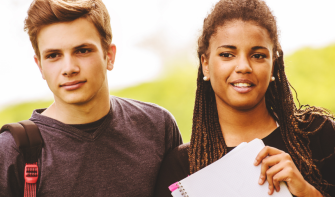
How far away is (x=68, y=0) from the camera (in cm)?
228

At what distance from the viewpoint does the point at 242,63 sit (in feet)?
6.78

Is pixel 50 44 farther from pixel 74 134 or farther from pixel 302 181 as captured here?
pixel 302 181

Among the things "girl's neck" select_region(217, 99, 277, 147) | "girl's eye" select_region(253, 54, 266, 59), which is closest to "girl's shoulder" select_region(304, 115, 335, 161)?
"girl's neck" select_region(217, 99, 277, 147)

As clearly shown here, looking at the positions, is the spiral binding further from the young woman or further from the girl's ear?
the girl's ear

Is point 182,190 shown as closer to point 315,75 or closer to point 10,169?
point 10,169

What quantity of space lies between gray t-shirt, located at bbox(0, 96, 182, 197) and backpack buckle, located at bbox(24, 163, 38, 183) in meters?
0.04

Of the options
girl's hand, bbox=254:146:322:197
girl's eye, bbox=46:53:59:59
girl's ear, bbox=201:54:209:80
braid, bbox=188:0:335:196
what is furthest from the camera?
girl's ear, bbox=201:54:209:80

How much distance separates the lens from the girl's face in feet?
6.86

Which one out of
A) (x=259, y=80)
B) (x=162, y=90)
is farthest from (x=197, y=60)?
(x=162, y=90)

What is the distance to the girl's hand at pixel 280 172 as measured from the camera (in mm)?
1811

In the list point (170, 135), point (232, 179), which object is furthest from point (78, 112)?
point (232, 179)

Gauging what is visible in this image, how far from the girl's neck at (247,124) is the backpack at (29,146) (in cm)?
111

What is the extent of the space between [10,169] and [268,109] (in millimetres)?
1549

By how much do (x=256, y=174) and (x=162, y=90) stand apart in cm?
507
